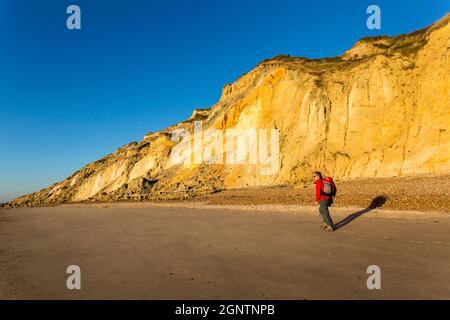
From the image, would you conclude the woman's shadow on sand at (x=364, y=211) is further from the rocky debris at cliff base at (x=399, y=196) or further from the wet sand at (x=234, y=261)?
the wet sand at (x=234, y=261)

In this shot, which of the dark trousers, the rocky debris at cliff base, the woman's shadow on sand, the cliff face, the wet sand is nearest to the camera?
the wet sand

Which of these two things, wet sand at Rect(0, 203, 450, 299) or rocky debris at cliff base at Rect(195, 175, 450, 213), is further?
rocky debris at cliff base at Rect(195, 175, 450, 213)

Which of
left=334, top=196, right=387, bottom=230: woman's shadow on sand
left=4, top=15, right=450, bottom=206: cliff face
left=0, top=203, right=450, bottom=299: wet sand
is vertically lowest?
left=0, top=203, right=450, bottom=299: wet sand

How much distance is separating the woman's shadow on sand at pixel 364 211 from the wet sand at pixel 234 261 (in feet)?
1.31

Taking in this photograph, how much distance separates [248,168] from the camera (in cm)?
3675

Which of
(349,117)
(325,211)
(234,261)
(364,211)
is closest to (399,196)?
(364,211)

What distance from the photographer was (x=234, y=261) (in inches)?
249

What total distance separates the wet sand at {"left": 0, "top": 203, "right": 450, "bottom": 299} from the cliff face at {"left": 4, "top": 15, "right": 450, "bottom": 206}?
1797 cm

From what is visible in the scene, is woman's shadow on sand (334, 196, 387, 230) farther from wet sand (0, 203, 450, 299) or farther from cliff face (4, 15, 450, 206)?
cliff face (4, 15, 450, 206)

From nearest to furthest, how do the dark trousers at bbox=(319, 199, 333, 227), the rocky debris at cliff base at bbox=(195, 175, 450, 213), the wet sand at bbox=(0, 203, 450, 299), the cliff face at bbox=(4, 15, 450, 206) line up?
the wet sand at bbox=(0, 203, 450, 299), the dark trousers at bbox=(319, 199, 333, 227), the rocky debris at cliff base at bbox=(195, 175, 450, 213), the cliff face at bbox=(4, 15, 450, 206)

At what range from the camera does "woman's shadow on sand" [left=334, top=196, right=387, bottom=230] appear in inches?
423

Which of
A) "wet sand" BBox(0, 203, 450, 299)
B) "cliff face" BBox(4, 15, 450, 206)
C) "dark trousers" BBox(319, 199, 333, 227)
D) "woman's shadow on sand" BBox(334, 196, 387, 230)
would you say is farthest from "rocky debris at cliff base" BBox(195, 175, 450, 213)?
"cliff face" BBox(4, 15, 450, 206)

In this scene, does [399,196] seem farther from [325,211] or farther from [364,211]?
[325,211]

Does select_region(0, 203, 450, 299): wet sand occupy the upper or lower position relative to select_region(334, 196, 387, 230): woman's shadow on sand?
lower
